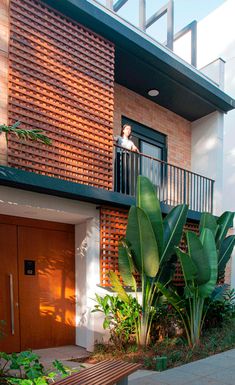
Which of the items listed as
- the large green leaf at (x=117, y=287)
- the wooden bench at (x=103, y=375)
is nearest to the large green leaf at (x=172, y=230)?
the large green leaf at (x=117, y=287)

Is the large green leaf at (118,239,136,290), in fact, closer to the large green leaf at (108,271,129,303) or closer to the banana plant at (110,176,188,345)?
the banana plant at (110,176,188,345)

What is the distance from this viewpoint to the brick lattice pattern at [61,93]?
20.4ft

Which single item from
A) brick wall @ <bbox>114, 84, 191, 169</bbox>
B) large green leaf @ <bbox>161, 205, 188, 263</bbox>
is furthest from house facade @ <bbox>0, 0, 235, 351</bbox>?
large green leaf @ <bbox>161, 205, 188, 263</bbox>

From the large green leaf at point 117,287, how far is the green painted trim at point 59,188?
1.49 meters

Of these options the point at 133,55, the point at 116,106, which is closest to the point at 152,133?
the point at 116,106

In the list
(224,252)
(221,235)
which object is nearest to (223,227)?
(221,235)

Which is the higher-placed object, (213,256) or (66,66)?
(66,66)

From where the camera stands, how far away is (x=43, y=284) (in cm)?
768

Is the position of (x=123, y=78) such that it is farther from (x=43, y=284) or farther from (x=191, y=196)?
(x=43, y=284)

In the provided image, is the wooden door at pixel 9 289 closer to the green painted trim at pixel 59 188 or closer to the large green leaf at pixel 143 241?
the green painted trim at pixel 59 188

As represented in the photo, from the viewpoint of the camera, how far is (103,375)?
3.54 meters

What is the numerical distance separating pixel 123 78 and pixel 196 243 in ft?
16.5

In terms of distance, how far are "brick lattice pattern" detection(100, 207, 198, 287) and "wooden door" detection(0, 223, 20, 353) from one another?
1746 millimetres

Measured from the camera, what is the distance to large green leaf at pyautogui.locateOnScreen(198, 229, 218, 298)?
7.03 metres
